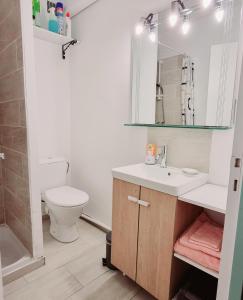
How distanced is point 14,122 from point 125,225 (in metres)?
1.24

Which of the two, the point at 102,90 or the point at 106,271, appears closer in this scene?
the point at 106,271

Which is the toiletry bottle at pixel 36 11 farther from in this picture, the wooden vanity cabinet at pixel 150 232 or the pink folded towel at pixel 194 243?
the pink folded towel at pixel 194 243

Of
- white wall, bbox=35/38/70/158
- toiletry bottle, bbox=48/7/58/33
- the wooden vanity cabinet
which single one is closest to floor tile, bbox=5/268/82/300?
the wooden vanity cabinet

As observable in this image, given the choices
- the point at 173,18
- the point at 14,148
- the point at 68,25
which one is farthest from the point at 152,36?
the point at 14,148

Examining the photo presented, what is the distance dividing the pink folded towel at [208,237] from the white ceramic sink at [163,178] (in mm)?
266

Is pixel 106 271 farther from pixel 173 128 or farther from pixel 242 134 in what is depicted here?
pixel 242 134

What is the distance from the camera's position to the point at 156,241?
1.27 metres

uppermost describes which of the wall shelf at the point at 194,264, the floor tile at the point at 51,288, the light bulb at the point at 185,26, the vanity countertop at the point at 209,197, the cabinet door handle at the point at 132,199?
the light bulb at the point at 185,26

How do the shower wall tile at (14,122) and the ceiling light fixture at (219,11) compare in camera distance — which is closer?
the ceiling light fixture at (219,11)

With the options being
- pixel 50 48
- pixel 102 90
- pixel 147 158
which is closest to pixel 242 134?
pixel 147 158

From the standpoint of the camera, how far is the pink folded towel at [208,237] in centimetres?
113

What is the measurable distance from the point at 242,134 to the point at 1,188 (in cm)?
231

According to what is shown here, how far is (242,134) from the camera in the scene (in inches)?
27.2

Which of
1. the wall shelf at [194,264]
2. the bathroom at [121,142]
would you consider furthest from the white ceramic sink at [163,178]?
the wall shelf at [194,264]
